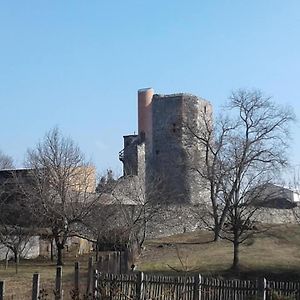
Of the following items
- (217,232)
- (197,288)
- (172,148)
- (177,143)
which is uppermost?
(177,143)

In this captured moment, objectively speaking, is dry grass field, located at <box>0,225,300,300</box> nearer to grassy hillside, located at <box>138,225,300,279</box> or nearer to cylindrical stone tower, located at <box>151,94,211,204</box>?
grassy hillside, located at <box>138,225,300,279</box>

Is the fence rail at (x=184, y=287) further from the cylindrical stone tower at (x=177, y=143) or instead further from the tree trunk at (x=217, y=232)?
the cylindrical stone tower at (x=177, y=143)

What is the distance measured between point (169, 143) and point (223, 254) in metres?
21.0

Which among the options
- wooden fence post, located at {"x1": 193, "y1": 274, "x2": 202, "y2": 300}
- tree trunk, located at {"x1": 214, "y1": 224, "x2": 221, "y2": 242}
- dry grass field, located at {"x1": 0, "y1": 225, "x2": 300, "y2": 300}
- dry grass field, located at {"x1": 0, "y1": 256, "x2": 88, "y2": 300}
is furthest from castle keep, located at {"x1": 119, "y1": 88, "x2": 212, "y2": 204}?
wooden fence post, located at {"x1": 193, "y1": 274, "x2": 202, "y2": 300}

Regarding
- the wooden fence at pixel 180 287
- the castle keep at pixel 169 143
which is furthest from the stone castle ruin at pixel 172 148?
the wooden fence at pixel 180 287

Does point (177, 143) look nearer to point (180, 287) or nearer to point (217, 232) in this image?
point (217, 232)

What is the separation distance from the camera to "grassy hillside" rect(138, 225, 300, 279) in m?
29.5

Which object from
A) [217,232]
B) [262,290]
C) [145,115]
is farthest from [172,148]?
[262,290]

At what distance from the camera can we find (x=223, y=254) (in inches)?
1379

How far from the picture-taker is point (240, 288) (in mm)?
16531

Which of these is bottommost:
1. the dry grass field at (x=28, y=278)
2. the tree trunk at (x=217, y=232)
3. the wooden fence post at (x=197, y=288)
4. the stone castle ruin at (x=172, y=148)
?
the dry grass field at (x=28, y=278)

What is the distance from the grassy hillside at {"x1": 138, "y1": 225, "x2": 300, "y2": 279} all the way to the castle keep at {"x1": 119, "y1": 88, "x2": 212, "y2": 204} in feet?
26.4

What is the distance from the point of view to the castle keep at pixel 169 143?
54.0m

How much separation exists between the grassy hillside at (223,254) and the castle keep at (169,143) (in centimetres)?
805
